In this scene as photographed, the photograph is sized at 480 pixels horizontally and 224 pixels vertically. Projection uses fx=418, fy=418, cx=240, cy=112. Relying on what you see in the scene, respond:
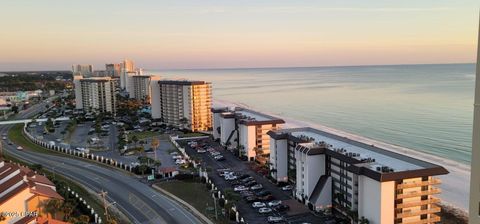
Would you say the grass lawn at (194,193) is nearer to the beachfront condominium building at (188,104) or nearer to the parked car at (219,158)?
the parked car at (219,158)

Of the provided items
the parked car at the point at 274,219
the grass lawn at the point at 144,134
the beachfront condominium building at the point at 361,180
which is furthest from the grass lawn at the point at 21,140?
the parked car at the point at 274,219

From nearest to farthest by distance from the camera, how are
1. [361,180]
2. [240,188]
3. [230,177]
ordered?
[361,180], [240,188], [230,177]

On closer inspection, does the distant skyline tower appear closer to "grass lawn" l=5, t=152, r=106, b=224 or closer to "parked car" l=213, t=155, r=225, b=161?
"grass lawn" l=5, t=152, r=106, b=224

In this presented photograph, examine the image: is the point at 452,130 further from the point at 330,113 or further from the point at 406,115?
the point at 330,113

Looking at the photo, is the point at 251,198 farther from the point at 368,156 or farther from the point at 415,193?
the point at 415,193

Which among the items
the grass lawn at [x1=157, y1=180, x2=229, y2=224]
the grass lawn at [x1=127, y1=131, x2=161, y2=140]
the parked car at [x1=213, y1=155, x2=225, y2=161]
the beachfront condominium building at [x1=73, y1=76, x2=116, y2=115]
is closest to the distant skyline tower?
the grass lawn at [x1=157, y1=180, x2=229, y2=224]

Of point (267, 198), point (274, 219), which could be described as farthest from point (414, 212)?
point (267, 198)

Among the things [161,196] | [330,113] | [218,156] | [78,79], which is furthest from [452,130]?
[78,79]
